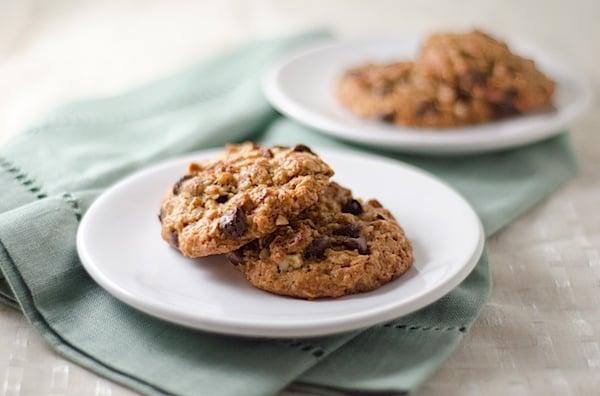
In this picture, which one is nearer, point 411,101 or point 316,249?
point 316,249

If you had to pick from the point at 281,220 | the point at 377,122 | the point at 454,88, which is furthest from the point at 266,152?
the point at 454,88

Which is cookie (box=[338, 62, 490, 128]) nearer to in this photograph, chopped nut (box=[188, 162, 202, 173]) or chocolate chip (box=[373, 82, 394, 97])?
chocolate chip (box=[373, 82, 394, 97])

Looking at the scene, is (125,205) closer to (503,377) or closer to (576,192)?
(503,377)

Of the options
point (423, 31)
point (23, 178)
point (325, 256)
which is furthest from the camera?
point (423, 31)

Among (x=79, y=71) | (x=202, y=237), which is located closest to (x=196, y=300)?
(x=202, y=237)

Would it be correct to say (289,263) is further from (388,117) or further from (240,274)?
(388,117)

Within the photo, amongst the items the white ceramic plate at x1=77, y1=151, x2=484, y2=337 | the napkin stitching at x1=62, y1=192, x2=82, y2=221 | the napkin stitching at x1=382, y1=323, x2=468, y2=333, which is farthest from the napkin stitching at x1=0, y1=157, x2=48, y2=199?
the napkin stitching at x1=382, y1=323, x2=468, y2=333
